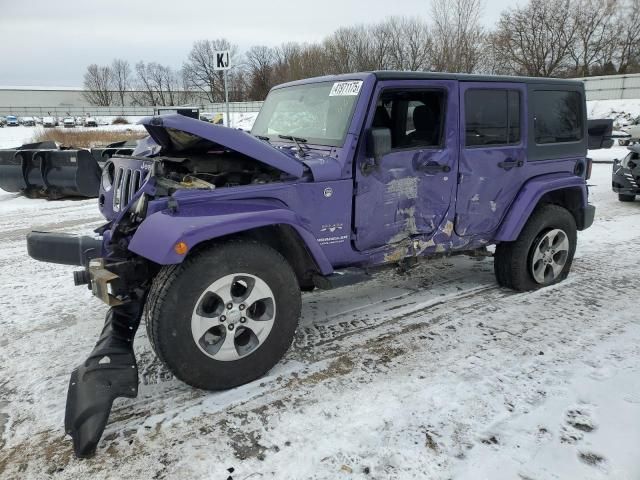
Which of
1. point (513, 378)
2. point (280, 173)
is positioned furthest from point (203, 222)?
point (513, 378)

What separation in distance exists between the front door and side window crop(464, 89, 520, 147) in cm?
18

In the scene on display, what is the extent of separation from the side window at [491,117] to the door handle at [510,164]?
0.16 m

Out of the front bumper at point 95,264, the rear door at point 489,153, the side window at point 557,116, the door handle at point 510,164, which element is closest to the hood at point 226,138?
the front bumper at point 95,264

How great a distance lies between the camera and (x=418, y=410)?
284cm

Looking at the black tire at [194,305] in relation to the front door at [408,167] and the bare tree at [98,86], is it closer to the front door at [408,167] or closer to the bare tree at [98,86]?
the front door at [408,167]

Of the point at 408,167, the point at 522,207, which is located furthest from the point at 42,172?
the point at 522,207

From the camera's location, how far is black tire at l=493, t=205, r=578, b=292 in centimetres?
463

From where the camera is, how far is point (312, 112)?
13.2 feet

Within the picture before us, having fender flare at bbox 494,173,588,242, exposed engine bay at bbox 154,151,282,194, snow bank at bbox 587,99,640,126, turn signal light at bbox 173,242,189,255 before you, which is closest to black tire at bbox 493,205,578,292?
fender flare at bbox 494,173,588,242

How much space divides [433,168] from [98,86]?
109 metres

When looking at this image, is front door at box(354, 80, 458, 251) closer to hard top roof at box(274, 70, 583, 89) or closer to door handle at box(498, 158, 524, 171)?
hard top roof at box(274, 70, 583, 89)

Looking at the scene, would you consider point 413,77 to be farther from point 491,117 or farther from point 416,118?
point 491,117

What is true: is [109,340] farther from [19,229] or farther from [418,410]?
[19,229]

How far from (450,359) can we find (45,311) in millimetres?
3512
